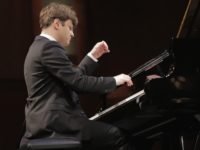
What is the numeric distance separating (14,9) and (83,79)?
2121mm

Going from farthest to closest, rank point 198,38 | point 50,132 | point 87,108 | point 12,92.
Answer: point 87,108, point 12,92, point 198,38, point 50,132

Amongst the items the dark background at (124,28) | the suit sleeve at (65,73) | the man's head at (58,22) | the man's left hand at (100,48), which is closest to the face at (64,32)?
the man's head at (58,22)

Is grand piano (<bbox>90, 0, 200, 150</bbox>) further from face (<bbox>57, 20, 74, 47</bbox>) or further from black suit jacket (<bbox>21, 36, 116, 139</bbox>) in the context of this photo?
face (<bbox>57, 20, 74, 47</bbox>)

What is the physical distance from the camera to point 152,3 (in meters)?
4.98

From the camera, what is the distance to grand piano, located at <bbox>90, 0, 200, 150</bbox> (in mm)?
2576

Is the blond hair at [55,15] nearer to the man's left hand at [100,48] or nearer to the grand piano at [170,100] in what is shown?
the man's left hand at [100,48]

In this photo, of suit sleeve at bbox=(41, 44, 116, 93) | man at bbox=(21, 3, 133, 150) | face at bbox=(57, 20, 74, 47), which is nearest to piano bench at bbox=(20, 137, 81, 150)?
man at bbox=(21, 3, 133, 150)

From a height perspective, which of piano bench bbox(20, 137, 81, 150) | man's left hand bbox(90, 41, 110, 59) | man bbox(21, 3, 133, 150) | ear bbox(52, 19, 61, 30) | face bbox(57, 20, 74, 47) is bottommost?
piano bench bbox(20, 137, 81, 150)

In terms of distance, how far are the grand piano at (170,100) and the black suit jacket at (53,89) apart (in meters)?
0.21

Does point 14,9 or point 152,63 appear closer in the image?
point 152,63

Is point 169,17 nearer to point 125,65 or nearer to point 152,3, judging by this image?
point 152,3

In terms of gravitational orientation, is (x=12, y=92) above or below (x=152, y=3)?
below

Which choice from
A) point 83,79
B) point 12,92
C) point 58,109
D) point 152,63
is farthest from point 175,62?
point 12,92

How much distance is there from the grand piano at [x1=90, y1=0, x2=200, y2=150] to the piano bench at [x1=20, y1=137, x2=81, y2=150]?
36cm
